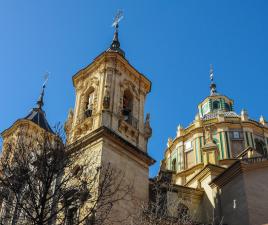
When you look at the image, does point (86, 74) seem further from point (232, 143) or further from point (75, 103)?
point (232, 143)

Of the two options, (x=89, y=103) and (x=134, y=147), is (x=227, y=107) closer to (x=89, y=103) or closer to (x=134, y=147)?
(x=89, y=103)

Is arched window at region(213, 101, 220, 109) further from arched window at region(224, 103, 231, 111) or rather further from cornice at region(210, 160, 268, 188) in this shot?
cornice at region(210, 160, 268, 188)

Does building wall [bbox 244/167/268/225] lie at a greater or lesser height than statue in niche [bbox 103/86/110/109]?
lesser

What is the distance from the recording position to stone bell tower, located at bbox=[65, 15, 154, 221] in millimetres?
20766

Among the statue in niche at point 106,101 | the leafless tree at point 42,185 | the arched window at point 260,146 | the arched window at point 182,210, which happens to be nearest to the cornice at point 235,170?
the arched window at point 182,210

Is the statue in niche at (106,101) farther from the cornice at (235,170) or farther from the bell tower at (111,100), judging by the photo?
the cornice at (235,170)

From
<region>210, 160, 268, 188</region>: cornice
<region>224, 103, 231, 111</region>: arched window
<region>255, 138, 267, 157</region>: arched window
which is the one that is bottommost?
<region>210, 160, 268, 188</region>: cornice

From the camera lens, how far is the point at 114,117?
22.2m

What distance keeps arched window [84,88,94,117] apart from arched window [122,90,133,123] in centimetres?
181

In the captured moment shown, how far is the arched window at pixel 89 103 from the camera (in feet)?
78.1

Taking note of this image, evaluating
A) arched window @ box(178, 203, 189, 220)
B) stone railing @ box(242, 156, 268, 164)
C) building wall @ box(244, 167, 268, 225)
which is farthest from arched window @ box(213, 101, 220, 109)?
building wall @ box(244, 167, 268, 225)

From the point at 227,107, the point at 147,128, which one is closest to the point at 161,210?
the point at 147,128

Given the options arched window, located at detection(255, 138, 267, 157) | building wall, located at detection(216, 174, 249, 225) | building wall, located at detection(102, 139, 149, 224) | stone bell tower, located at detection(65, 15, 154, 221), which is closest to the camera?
building wall, located at detection(102, 139, 149, 224)

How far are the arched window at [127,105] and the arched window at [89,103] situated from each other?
1807 millimetres
